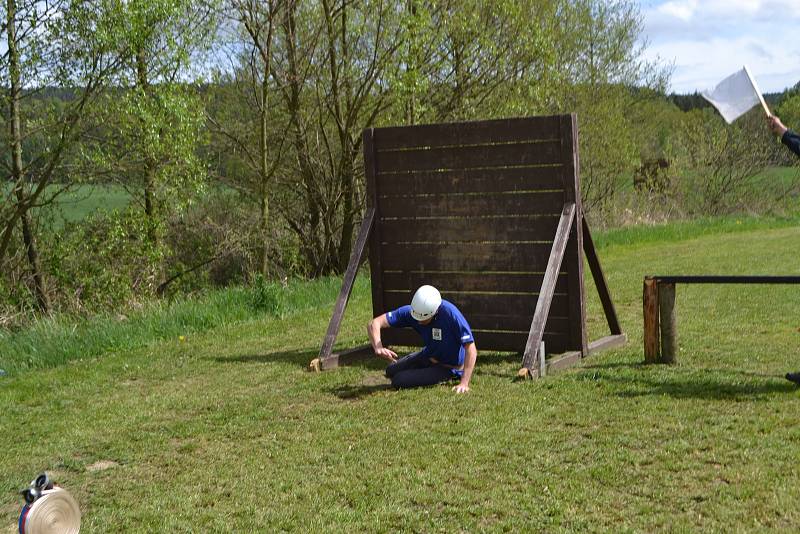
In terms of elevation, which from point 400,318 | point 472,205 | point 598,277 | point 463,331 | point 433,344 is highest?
point 472,205

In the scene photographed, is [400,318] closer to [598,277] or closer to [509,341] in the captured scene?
[509,341]

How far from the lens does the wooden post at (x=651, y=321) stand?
31.1ft

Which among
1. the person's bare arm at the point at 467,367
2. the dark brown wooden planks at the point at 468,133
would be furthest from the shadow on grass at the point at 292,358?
the dark brown wooden planks at the point at 468,133

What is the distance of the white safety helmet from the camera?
8.80 metres

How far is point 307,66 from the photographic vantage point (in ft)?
61.6

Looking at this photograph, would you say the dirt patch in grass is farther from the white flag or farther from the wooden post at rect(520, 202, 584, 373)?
the white flag

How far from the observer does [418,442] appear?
23.7ft

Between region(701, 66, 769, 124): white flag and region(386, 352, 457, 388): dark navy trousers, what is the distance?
11.4 ft

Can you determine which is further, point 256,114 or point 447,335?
point 256,114

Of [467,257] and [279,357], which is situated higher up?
[467,257]

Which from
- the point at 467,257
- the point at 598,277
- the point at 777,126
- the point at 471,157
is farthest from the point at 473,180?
the point at 777,126

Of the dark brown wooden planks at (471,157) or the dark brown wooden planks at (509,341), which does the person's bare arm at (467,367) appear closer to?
the dark brown wooden planks at (509,341)

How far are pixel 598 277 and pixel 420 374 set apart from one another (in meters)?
2.66

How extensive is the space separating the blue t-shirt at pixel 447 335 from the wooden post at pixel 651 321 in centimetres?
188
